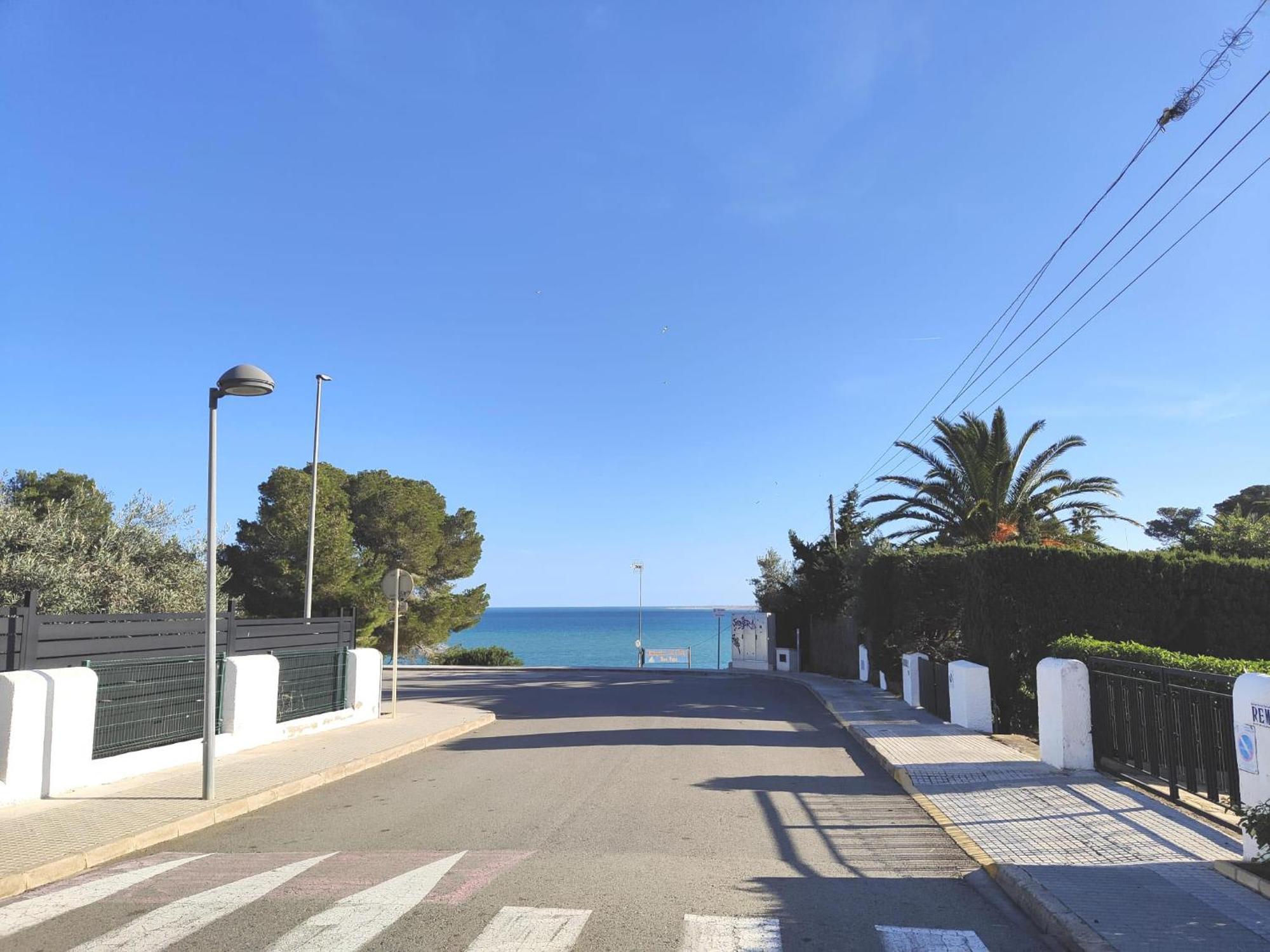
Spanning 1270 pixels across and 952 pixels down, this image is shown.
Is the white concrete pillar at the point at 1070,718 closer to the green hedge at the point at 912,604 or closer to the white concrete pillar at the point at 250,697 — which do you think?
the white concrete pillar at the point at 250,697

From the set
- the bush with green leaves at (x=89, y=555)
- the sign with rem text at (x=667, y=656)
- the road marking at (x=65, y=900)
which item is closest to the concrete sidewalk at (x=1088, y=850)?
the road marking at (x=65, y=900)

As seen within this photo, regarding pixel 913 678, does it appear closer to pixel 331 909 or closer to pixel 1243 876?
pixel 1243 876

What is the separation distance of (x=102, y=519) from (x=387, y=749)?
1350 centimetres

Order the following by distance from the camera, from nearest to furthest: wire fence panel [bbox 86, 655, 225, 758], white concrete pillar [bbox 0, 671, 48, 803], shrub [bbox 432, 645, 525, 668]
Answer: white concrete pillar [bbox 0, 671, 48, 803] → wire fence panel [bbox 86, 655, 225, 758] → shrub [bbox 432, 645, 525, 668]

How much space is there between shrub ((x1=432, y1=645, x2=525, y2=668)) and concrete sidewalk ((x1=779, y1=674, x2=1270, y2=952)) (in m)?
38.3

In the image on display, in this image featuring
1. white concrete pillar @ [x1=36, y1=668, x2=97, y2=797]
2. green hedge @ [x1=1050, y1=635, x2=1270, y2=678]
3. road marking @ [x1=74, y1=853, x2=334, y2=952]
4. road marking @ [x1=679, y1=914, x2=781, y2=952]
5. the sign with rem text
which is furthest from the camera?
the sign with rem text

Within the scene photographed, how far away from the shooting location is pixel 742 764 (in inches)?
473

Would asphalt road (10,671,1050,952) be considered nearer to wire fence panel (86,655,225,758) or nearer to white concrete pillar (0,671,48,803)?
white concrete pillar (0,671,48,803)

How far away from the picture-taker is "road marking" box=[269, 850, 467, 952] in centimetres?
498

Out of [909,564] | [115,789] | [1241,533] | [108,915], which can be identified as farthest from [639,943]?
[1241,533]

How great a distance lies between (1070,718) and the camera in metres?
10.5

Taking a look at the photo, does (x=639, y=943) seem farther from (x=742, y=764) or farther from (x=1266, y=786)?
(x=742, y=764)

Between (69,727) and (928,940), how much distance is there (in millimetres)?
8842

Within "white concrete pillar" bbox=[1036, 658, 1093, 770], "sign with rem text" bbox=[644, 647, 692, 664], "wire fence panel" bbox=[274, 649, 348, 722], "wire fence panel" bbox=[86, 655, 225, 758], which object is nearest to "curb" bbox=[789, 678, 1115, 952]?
"white concrete pillar" bbox=[1036, 658, 1093, 770]
